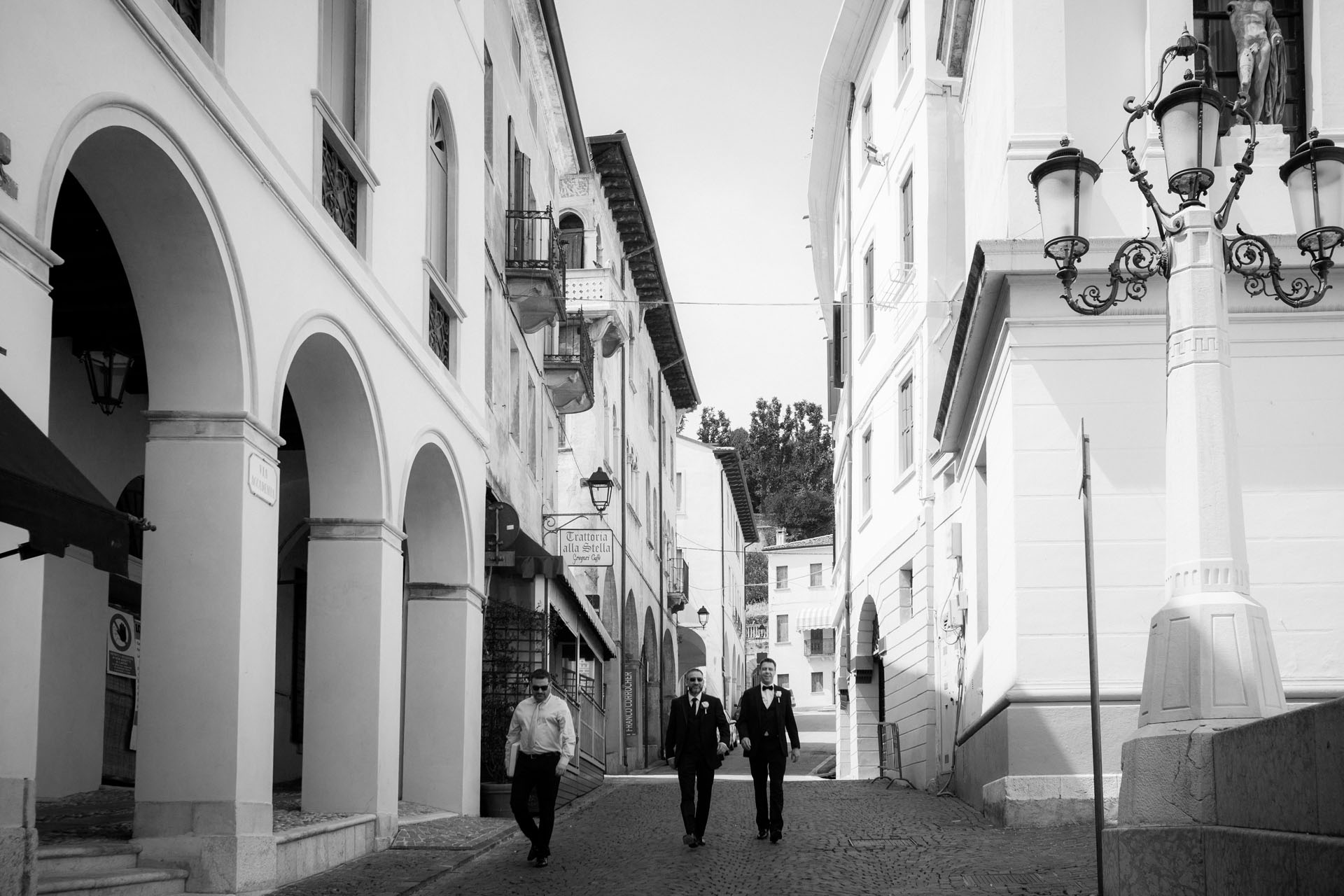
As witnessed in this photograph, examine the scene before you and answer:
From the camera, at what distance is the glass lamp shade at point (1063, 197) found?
34.3 ft

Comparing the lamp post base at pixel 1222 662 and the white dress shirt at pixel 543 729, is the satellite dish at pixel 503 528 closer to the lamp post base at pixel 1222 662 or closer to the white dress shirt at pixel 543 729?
the white dress shirt at pixel 543 729

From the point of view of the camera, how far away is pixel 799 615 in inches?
3140

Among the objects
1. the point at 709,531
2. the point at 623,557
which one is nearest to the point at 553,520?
the point at 623,557

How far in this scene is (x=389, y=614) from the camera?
14.5 meters

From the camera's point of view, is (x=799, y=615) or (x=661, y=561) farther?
(x=799, y=615)

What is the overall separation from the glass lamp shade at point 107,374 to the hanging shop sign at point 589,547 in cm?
1336

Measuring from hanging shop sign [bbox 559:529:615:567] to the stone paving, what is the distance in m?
8.83

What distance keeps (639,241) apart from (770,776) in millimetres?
26653

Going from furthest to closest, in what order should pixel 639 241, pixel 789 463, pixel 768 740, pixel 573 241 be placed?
1. pixel 789 463
2. pixel 639 241
3. pixel 573 241
4. pixel 768 740

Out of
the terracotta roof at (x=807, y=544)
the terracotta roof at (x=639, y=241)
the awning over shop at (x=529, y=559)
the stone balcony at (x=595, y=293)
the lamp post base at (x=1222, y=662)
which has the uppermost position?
the terracotta roof at (x=639, y=241)

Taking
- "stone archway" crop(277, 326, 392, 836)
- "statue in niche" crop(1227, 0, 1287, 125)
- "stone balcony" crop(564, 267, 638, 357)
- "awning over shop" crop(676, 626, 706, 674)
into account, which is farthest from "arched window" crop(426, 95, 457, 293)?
"awning over shop" crop(676, 626, 706, 674)

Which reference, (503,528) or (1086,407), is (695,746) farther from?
(503,528)

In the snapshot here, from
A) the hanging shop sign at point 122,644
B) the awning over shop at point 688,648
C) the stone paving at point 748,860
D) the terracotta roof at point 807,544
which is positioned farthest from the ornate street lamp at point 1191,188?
the terracotta roof at point 807,544

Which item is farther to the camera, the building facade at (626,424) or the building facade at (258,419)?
the building facade at (626,424)
